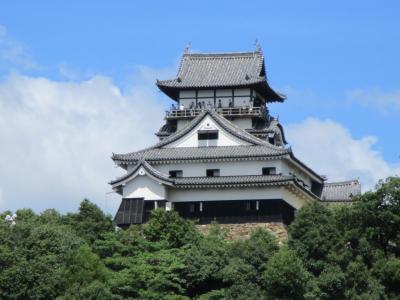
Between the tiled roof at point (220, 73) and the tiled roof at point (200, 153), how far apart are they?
5.59 metres

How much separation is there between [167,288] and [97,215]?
26.8 feet

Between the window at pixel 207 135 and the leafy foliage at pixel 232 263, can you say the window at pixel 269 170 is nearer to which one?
the window at pixel 207 135

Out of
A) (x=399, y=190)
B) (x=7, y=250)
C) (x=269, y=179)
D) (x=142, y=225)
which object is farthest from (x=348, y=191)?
(x=7, y=250)

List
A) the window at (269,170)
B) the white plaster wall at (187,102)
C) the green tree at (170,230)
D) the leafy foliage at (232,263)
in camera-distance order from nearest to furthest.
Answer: the leafy foliage at (232,263) → the green tree at (170,230) → the window at (269,170) → the white plaster wall at (187,102)

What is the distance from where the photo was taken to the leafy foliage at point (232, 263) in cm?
4472

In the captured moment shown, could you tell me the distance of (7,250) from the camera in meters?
48.5

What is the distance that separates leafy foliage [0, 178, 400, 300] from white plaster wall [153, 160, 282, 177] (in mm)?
8770

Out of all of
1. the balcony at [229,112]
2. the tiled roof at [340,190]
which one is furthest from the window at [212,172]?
the tiled roof at [340,190]

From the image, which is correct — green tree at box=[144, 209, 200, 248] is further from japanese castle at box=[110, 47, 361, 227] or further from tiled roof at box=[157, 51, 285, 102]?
tiled roof at box=[157, 51, 285, 102]

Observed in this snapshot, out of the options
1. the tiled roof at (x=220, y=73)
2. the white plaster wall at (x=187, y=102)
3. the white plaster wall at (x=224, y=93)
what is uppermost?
the tiled roof at (x=220, y=73)

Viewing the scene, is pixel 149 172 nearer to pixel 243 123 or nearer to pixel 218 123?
pixel 218 123

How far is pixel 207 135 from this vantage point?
61.5m

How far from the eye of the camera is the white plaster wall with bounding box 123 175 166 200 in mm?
58781

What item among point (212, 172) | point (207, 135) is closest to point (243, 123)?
point (207, 135)
